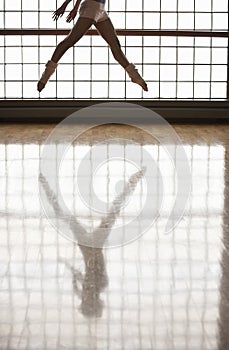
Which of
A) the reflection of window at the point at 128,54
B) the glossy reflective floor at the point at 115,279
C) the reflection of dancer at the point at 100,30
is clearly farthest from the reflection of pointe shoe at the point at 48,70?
the reflection of window at the point at 128,54

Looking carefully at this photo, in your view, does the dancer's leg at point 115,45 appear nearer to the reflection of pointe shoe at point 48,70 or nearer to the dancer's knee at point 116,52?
the dancer's knee at point 116,52

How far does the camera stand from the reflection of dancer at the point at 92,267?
10.4ft

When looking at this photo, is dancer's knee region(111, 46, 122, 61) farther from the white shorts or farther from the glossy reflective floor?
the glossy reflective floor

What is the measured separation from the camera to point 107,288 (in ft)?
11.0

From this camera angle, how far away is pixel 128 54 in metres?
11.7

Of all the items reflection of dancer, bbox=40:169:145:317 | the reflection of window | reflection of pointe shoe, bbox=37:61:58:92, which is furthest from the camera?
the reflection of window

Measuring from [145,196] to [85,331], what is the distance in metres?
2.85

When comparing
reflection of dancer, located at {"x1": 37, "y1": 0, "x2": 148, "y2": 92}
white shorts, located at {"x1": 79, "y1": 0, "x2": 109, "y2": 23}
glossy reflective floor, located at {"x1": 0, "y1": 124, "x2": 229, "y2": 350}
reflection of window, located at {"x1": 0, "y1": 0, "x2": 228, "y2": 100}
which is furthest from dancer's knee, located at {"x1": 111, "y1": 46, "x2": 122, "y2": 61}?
reflection of window, located at {"x1": 0, "y1": 0, "x2": 228, "y2": 100}

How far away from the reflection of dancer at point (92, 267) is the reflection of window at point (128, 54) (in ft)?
20.1

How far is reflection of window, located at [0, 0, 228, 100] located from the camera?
11.5 meters

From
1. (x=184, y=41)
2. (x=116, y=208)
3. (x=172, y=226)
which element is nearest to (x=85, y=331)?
(x=172, y=226)

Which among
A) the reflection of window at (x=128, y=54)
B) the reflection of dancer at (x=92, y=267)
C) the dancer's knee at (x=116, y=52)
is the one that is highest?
the dancer's knee at (x=116, y=52)

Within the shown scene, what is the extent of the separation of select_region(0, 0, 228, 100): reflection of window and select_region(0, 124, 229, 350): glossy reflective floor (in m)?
5.55

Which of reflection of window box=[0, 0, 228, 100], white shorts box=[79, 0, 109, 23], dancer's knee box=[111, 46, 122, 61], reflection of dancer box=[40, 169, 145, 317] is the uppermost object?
white shorts box=[79, 0, 109, 23]
